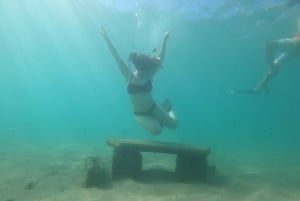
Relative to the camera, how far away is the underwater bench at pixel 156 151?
9.30 meters

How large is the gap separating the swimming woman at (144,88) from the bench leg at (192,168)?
1.40 meters

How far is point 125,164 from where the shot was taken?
947cm

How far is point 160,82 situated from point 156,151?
7877 centimetres

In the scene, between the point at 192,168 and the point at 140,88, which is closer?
the point at 192,168

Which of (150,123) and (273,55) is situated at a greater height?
(273,55)

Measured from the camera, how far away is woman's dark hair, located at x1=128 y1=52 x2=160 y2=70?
9.48 meters

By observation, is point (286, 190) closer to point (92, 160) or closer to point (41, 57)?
point (92, 160)

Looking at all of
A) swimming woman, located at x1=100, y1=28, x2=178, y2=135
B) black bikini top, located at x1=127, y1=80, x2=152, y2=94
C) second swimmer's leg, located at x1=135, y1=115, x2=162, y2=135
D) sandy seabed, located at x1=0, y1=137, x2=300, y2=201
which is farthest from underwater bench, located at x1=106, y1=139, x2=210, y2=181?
black bikini top, located at x1=127, y1=80, x2=152, y2=94

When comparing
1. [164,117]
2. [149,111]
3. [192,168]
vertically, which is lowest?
[192,168]

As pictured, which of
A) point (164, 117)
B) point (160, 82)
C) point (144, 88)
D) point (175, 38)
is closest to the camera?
point (144, 88)

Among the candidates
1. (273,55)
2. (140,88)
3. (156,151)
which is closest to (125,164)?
(156,151)

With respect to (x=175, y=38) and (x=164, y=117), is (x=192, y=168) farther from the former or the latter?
(x=175, y=38)

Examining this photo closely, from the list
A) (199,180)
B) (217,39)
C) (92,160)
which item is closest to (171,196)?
(199,180)

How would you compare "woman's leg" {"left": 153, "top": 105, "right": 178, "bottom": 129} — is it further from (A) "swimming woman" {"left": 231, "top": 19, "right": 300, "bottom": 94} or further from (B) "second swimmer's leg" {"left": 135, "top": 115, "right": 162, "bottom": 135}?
(A) "swimming woman" {"left": 231, "top": 19, "right": 300, "bottom": 94}
